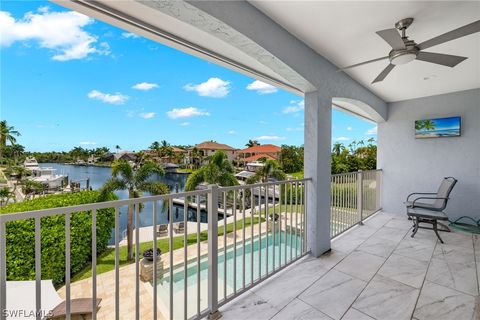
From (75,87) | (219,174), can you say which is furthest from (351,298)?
(75,87)

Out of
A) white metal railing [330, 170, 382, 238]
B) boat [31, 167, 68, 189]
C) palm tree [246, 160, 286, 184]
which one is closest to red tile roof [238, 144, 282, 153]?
palm tree [246, 160, 286, 184]

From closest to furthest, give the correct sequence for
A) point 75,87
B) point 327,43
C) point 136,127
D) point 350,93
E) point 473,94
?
point 327,43, point 350,93, point 473,94, point 75,87, point 136,127

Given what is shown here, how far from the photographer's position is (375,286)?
2.17 metres

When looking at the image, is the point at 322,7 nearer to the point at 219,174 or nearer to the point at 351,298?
the point at 351,298

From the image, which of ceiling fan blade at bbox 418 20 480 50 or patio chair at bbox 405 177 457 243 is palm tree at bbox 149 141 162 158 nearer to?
patio chair at bbox 405 177 457 243

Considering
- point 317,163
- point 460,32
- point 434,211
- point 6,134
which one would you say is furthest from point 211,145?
point 460,32

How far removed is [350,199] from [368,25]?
278 centimetres

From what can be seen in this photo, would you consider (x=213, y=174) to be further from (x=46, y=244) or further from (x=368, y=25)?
(x=368, y=25)

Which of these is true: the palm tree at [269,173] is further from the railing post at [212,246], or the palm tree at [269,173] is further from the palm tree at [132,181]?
the railing post at [212,246]

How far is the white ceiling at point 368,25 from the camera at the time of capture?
1955mm

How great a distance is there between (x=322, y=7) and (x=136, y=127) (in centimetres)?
3819

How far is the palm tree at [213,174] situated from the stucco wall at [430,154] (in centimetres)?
574

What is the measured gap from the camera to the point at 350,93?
11.6ft

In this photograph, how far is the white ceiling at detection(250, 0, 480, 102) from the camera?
1955 millimetres
